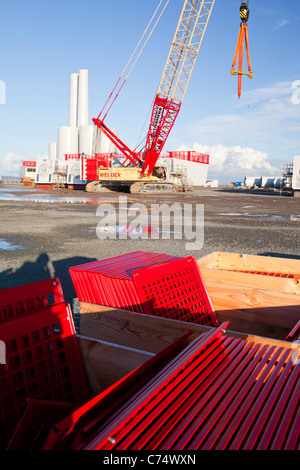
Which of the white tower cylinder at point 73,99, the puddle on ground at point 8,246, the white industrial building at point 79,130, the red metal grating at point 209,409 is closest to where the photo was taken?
the red metal grating at point 209,409

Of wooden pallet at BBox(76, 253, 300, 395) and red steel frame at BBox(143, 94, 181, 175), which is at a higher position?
red steel frame at BBox(143, 94, 181, 175)

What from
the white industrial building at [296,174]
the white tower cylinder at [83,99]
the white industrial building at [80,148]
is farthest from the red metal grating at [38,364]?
the white tower cylinder at [83,99]

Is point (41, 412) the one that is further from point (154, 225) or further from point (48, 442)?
point (154, 225)

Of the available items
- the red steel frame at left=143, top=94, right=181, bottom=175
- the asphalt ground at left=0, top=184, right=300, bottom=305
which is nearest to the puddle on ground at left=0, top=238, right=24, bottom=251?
the asphalt ground at left=0, top=184, right=300, bottom=305

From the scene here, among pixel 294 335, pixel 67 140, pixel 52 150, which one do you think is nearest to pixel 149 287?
pixel 294 335

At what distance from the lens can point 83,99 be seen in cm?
7712

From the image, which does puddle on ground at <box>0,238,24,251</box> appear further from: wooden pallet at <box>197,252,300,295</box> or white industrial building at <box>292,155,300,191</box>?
white industrial building at <box>292,155,300,191</box>

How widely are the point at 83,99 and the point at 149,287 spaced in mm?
80286

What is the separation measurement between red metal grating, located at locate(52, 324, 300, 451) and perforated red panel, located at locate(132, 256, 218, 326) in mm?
1178

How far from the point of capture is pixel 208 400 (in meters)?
1.75

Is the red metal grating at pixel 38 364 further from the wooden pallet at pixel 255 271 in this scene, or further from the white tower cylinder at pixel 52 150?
the white tower cylinder at pixel 52 150

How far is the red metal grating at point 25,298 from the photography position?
8.49ft

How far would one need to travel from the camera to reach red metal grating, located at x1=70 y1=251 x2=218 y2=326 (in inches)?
130

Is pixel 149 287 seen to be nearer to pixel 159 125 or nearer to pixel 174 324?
pixel 174 324
